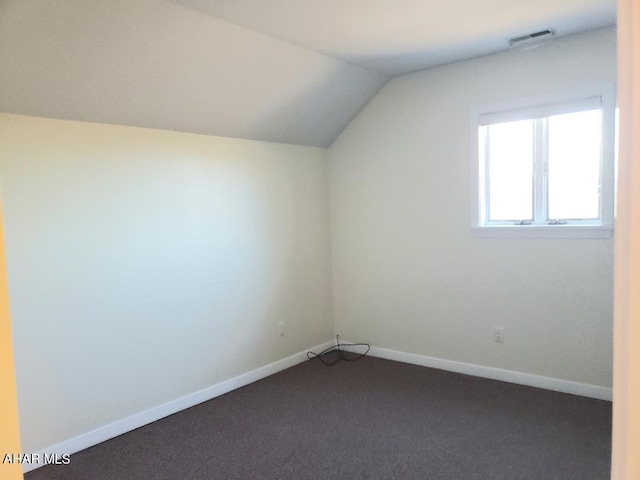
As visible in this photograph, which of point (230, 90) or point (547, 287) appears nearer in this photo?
point (230, 90)

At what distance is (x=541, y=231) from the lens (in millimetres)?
3340

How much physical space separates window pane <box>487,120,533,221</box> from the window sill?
156 millimetres

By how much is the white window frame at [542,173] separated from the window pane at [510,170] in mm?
77

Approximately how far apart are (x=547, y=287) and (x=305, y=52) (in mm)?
2335

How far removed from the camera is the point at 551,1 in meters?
2.56

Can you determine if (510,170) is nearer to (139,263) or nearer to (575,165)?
(575,165)

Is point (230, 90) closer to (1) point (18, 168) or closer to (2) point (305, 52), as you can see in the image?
(2) point (305, 52)

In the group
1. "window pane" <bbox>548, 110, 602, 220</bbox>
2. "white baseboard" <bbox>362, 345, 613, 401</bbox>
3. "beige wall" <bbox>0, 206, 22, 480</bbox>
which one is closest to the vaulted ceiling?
"window pane" <bbox>548, 110, 602, 220</bbox>

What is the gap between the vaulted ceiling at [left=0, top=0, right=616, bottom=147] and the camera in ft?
7.43

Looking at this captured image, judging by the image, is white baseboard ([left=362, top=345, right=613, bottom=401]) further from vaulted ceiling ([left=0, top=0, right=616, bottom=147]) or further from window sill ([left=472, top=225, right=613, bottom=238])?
vaulted ceiling ([left=0, top=0, right=616, bottom=147])

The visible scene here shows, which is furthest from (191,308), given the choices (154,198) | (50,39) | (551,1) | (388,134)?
(551,1)

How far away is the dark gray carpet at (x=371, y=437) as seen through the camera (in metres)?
2.47

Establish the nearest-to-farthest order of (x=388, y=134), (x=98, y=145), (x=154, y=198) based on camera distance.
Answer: (x=98, y=145) < (x=154, y=198) < (x=388, y=134)

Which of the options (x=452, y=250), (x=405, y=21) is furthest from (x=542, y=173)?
(x=405, y=21)
